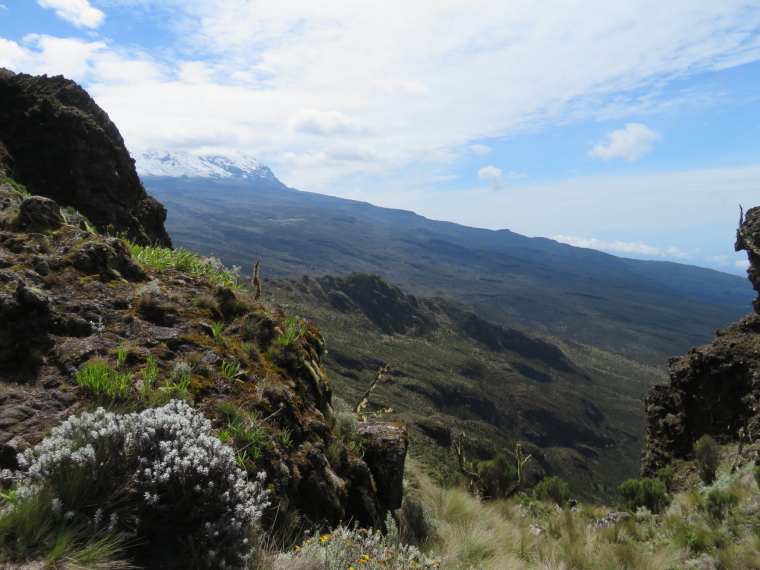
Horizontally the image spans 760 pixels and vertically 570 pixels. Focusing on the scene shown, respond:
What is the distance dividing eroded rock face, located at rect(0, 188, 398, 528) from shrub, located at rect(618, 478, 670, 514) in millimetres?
6697

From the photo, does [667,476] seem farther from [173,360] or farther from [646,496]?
[173,360]

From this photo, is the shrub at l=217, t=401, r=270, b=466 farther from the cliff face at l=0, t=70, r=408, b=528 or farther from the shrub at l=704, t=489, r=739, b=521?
the shrub at l=704, t=489, r=739, b=521

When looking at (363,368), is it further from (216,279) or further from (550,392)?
(216,279)

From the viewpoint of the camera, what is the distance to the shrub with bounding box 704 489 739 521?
19.5 feet

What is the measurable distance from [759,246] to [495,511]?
48.4 ft

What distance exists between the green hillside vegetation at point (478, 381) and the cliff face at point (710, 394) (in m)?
16.4

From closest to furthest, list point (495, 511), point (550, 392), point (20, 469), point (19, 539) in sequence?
1. point (19, 539)
2. point (20, 469)
3. point (495, 511)
4. point (550, 392)

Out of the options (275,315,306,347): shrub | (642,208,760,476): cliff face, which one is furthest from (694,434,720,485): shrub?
(275,315,306,347): shrub

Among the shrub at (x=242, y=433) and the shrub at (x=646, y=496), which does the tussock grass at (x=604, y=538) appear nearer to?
the shrub at (x=646, y=496)

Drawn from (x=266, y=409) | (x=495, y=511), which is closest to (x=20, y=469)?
(x=266, y=409)

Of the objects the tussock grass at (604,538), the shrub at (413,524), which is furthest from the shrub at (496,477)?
the shrub at (413,524)

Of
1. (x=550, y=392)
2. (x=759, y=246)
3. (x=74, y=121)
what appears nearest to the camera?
(x=74, y=121)

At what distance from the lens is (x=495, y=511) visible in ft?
24.2

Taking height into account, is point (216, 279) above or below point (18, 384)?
above
